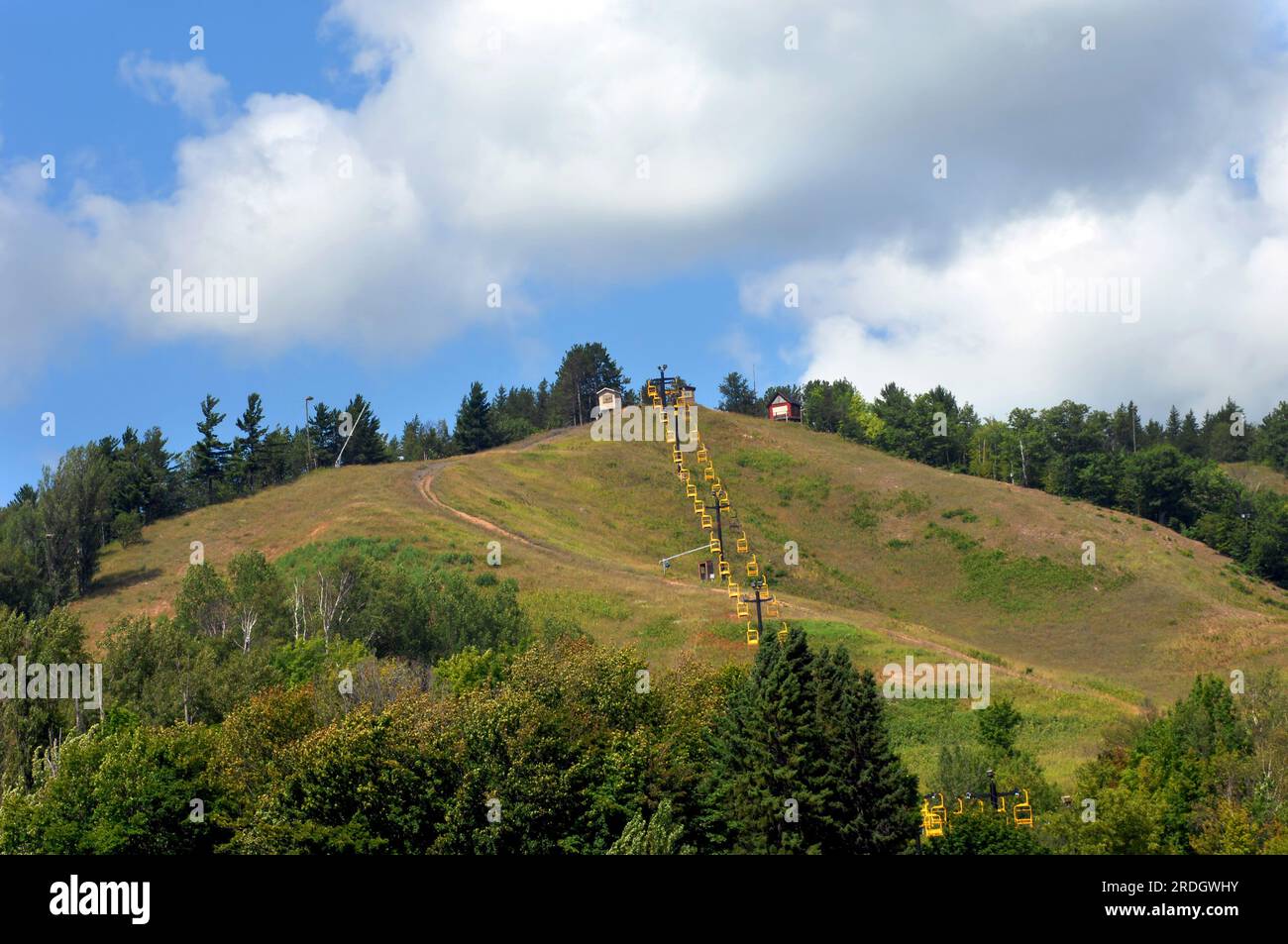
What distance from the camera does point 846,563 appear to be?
418ft

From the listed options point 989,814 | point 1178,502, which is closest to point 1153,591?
point 1178,502

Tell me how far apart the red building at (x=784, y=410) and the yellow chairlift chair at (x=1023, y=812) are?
132 m

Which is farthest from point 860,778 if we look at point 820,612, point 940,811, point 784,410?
point 784,410

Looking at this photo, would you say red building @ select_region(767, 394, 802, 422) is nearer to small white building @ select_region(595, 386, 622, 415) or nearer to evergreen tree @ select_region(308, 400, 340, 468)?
small white building @ select_region(595, 386, 622, 415)

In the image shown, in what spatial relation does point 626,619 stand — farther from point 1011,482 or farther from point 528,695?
point 1011,482

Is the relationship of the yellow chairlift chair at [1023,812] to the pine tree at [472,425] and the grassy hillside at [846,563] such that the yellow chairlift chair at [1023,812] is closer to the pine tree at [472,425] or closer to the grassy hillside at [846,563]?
the grassy hillside at [846,563]

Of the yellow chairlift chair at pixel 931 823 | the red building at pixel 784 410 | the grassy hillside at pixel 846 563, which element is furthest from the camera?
the red building at pixel 784 410

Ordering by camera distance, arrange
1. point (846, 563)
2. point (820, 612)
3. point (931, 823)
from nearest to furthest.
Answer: point (931, 823)
point (820, 612)
point (846, 563)

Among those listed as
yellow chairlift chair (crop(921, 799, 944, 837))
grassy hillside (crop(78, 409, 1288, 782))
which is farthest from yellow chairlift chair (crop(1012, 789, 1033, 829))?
grassy hillside (crop(78, 409, 1288, 782))

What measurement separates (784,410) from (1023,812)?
5280 inches

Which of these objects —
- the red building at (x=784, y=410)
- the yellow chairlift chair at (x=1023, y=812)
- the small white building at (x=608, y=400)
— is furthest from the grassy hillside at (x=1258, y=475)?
the yellow chairlift chair at (x=1023, y=812)

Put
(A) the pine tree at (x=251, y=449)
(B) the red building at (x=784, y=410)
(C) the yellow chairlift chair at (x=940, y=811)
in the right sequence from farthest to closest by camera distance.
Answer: (B) the red building at (x=784, y=410) → (A) the pine tree at (x=251, y=449) → (C) the yellow chairlift chair at (x=940, y=811)

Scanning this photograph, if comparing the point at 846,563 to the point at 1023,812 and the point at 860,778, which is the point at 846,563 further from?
the point at 860,778

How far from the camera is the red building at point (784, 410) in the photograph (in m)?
186
